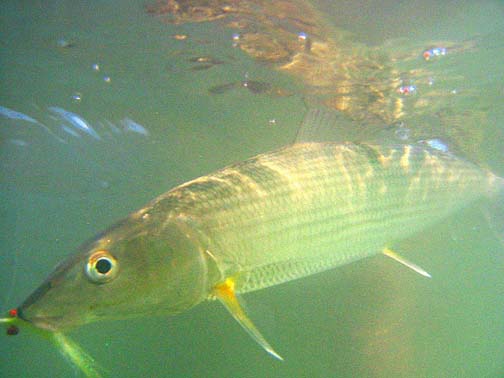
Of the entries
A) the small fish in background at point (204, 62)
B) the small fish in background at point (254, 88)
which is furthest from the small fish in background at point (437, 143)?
the small fish in background at point (204, 62)

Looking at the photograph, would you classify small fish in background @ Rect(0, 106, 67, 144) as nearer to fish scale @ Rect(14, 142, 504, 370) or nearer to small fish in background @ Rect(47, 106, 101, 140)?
small fish in background @ Rect(47, 106, 101, 140)

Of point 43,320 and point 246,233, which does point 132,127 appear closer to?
point 246,233

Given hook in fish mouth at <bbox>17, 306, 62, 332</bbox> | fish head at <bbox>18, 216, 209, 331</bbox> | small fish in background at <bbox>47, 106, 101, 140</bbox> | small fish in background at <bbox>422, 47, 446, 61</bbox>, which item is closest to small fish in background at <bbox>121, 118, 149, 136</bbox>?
small fish in background at <bbox>47, 106, 101, 140</bbox>

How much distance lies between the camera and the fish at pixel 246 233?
6.53 ft

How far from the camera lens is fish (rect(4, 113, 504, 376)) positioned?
6.53 ft

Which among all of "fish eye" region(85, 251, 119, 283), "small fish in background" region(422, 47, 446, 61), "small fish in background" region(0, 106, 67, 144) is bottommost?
"small fish in background" region(0, 106, 67, 144)

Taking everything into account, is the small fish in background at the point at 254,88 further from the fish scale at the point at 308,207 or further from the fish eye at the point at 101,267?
the fish eye at the point at 101,267

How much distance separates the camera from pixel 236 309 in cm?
222

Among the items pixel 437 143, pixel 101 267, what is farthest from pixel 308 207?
pixel 437 143

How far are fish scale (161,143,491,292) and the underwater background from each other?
18.0 inches

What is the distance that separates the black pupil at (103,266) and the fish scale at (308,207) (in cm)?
63

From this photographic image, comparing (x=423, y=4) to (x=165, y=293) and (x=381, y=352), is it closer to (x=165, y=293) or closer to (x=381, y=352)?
(x=165, y=293)

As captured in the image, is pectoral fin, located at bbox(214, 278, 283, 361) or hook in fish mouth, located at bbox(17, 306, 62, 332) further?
pectoral fin, located at bbox(214, 278, 283, 361)

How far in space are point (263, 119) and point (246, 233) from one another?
12.0 metres
